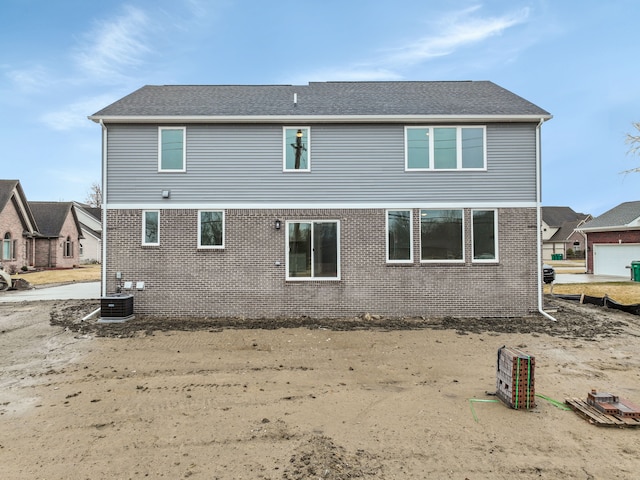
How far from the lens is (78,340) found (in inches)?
328

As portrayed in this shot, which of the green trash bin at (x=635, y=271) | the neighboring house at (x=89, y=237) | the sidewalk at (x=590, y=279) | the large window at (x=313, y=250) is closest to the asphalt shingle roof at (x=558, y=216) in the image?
the sidewalk at (x=590, y=279)

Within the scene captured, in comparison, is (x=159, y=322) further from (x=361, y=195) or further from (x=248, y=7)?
(x=248, y=7)

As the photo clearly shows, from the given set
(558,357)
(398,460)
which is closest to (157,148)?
(398,460)

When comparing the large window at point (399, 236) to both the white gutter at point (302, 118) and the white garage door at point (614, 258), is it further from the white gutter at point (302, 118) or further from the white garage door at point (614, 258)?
the white garage door at point (614, 258)

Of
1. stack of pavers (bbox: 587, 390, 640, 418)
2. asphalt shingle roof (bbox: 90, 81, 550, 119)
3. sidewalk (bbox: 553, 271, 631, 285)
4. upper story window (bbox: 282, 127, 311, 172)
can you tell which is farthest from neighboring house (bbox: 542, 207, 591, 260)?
stack of pavers (bbox: 587, 390, 640, 418)

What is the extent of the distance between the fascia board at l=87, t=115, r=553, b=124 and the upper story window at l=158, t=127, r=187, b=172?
294 millimetres

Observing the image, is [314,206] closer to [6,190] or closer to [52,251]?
[6,190]

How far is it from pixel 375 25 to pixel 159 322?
47.7 ft

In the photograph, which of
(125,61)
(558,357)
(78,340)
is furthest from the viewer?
(125,61)

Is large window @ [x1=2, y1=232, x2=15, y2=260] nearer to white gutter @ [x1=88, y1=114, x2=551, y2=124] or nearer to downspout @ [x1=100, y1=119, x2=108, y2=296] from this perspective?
downspout @ [x1=100, y1=119, x2=108, y2=296]

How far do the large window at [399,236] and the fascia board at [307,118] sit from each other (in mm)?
2692

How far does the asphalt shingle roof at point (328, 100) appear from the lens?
10.6 meters

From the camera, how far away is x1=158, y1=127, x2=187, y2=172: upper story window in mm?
10617

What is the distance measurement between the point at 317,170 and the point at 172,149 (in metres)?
4.29
